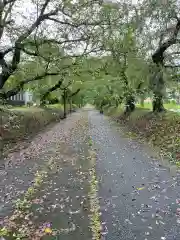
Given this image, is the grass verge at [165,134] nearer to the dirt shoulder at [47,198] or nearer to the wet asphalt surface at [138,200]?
the wet asphalt surface at [138,200]

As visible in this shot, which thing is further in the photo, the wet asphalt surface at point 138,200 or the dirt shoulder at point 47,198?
the dirt shoulder at point 47,198

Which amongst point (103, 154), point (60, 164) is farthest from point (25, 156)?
point (103, 154)

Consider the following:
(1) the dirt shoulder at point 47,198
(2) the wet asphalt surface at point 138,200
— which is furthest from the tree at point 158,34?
(1) the dirt shoulder at point 47,198

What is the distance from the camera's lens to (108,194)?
320 inches

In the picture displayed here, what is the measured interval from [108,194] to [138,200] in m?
0.94

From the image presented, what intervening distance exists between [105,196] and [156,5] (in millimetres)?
12677

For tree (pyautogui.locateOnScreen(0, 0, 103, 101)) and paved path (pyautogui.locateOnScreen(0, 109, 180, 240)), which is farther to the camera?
tree (pyautogui.locateOnScreen(0, 0, 103, 101))

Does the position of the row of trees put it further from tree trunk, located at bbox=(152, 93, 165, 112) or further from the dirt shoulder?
the dirt shoulder

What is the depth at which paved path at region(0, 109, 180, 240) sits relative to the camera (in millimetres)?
5996

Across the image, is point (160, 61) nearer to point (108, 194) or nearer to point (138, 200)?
point (108, 194)

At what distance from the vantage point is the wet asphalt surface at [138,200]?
5.85 m

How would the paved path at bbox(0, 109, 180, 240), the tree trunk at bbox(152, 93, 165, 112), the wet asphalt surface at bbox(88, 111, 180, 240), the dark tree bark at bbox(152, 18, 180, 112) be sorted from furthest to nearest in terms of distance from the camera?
the tree trunk at bbox(152, 93, 165, 112), the dark tree bark at bbox(152, 18, 180, 112), the paved path at bbox(0, 109, 180, 240), the wet asphalt surface at bbox(88, 111, 180, 240)

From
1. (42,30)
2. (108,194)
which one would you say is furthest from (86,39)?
(108,194)

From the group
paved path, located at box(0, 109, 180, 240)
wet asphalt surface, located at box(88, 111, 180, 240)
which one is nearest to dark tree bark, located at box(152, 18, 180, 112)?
paved path, located at box(0, 109, 180, 240)
